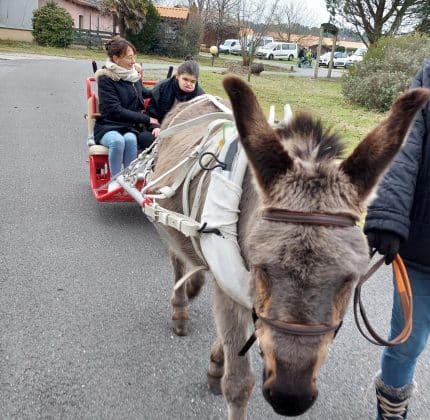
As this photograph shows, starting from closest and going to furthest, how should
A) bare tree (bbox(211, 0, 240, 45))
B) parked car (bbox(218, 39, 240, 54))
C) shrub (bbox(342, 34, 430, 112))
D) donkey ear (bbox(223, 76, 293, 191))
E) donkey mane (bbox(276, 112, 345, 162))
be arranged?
donkey ear (bbox(223, 76, 293, 191)), donkey mane (bbox(276, 112, 345, 162)), shrub (bbox(342, 34, 430, 112)), bare tree (bbox(211, 0, 240, 45)), parked car (bbox(218, 39, 240, 54))

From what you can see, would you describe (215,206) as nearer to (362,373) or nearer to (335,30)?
(362,373)

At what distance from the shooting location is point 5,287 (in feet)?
13.6

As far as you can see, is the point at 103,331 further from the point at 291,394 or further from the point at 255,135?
the point at 255,135

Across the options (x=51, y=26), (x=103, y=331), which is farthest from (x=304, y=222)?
(x=51, y=26)

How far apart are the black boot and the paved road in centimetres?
28

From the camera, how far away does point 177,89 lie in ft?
17.9

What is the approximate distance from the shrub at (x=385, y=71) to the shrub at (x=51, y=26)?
2538cm

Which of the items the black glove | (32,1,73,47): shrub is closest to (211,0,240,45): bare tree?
(32,1,73,47): shrub

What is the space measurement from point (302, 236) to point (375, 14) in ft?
108

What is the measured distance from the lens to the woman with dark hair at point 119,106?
551 centimetres

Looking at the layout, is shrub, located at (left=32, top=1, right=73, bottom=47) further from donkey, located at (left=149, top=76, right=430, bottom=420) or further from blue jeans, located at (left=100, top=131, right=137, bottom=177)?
donkey, located at (left=149, top=76, right=430, bottom=420)

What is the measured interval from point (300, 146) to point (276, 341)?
32.6 inches

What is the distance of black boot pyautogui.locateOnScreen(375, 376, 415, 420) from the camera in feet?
8.69

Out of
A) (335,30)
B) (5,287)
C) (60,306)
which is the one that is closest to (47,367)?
(60,306)
